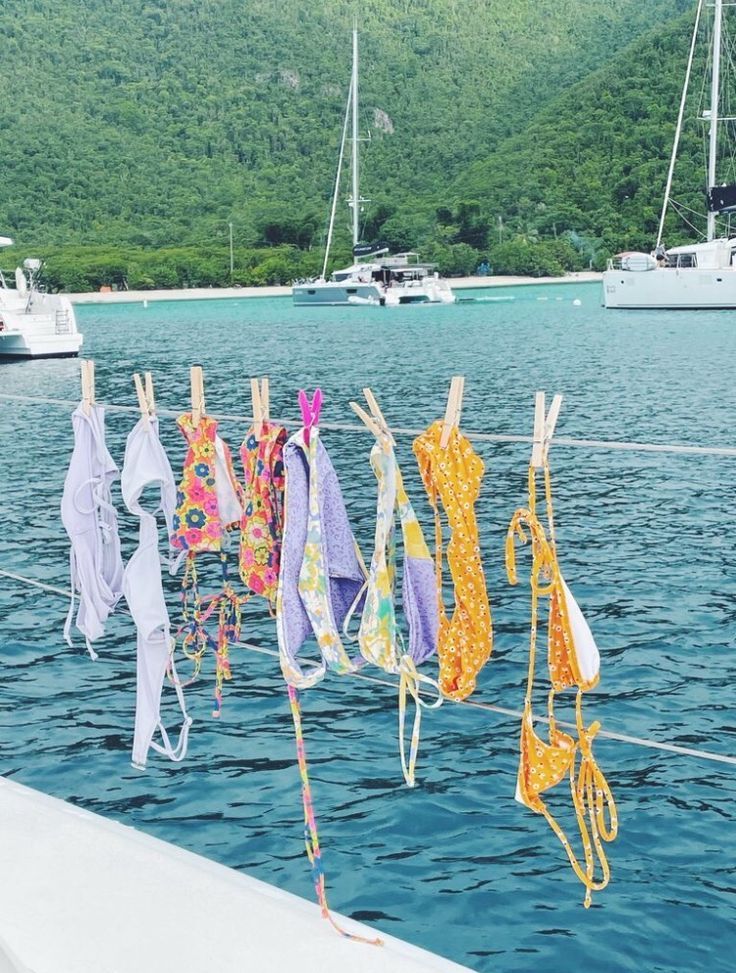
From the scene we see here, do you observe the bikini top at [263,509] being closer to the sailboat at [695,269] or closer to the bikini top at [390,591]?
the bikini top at [390,591]

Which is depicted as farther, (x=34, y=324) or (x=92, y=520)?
(x=34, y=324)

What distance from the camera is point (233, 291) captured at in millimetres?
97500

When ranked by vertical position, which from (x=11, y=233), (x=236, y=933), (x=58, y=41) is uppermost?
(x=58, y=41)

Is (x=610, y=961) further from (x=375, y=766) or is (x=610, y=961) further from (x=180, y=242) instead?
(x=180, y=242)

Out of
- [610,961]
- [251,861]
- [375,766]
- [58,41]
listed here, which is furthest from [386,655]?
[58,41]

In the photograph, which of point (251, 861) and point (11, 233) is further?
point (11, 233)

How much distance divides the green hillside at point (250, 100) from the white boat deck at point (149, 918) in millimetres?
106242

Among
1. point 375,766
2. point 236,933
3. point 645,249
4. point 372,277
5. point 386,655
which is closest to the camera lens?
point 236,933

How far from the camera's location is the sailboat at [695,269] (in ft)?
180

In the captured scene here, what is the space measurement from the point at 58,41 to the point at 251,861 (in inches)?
5134

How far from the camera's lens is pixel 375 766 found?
7.26 metres

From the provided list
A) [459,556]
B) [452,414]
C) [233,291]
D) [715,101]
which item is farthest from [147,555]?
[233,291]

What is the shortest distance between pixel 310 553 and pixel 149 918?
3.79ft

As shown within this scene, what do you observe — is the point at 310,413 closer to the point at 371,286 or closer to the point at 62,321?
the point at 62,321
